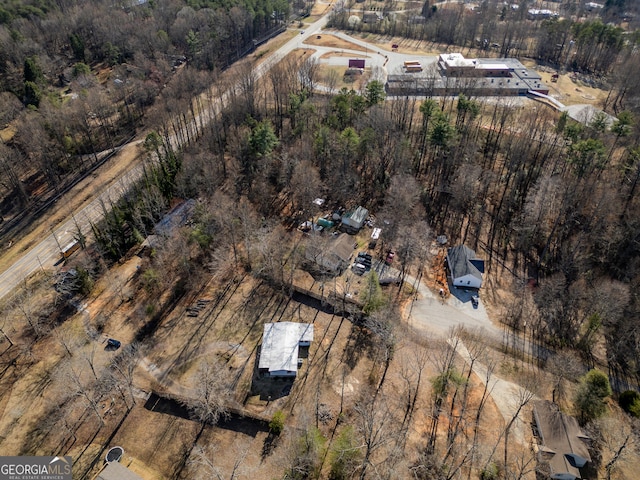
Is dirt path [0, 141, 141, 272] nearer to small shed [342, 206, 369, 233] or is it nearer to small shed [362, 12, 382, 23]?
small shed [342, 206, 369, 233]

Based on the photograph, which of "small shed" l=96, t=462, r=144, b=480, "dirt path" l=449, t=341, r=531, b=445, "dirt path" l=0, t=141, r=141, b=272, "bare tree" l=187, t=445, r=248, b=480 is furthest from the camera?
"dirt path" l=0, t=141, r=141, b=272

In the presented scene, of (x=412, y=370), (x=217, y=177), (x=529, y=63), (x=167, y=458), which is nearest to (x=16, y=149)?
(x=217, y=177)

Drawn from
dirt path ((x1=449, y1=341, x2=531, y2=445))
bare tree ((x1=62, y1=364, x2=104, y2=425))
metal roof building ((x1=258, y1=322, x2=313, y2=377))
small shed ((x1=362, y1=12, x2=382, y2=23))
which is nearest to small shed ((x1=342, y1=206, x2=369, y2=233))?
metal roof building ((x1=258, y1=322, x2=313, y2=377))

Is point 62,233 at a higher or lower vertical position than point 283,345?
lower

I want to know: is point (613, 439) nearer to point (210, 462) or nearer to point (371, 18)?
point (210, 462)

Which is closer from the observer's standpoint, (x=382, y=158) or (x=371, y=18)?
(x=382, y=158)

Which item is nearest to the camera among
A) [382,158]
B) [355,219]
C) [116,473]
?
[116,473]

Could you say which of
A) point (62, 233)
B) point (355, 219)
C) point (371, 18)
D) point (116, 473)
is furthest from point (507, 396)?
point (371, 18)

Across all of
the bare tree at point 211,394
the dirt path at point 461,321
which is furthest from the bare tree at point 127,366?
the dirt path at point 461,321
